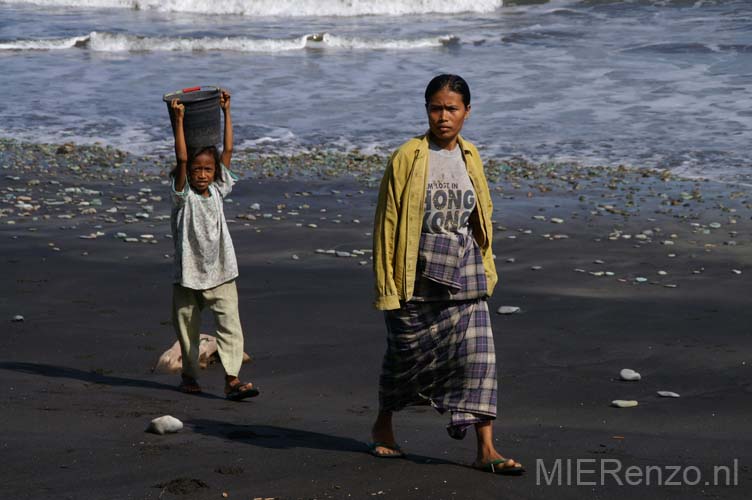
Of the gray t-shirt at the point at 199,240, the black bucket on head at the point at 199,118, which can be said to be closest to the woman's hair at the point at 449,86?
the black bucket on head at the point at 199,118

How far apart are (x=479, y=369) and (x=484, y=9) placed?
3329 cm

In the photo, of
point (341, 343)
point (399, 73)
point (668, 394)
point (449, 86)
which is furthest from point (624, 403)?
point (399, 73)

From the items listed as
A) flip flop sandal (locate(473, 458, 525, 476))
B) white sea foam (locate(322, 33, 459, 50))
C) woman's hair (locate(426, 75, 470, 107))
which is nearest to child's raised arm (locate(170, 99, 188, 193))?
woman's hair (locate(426, 75, 470, 107))

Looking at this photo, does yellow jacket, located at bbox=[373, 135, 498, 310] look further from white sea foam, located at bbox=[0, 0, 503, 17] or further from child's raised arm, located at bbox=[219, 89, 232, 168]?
white sea foam, located at bbox=[0, 0, 503, 17]

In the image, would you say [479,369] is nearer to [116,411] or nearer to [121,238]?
[116,411]

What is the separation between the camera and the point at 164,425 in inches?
186

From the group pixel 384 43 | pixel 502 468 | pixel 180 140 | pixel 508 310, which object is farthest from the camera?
pixel 384 43

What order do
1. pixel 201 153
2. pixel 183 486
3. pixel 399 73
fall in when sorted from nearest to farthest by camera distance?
pixel 183 486 → pixel 201 153 → pixel 399 73

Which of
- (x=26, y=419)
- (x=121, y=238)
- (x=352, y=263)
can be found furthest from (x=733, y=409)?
(x=121, y=238)

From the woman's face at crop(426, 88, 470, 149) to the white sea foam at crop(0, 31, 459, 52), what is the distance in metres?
22.4

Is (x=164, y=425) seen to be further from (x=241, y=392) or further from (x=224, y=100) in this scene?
(x=224, y=100)

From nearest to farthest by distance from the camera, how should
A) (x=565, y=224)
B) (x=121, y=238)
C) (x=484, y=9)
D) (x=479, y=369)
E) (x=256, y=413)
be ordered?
(x=479, y=369) → (x=256, y=413) → (x=121, y=238) → (x=565, y=224) → (x=484, y=9)

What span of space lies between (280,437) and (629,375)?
2148 millimetres

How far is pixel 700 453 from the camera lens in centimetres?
462
